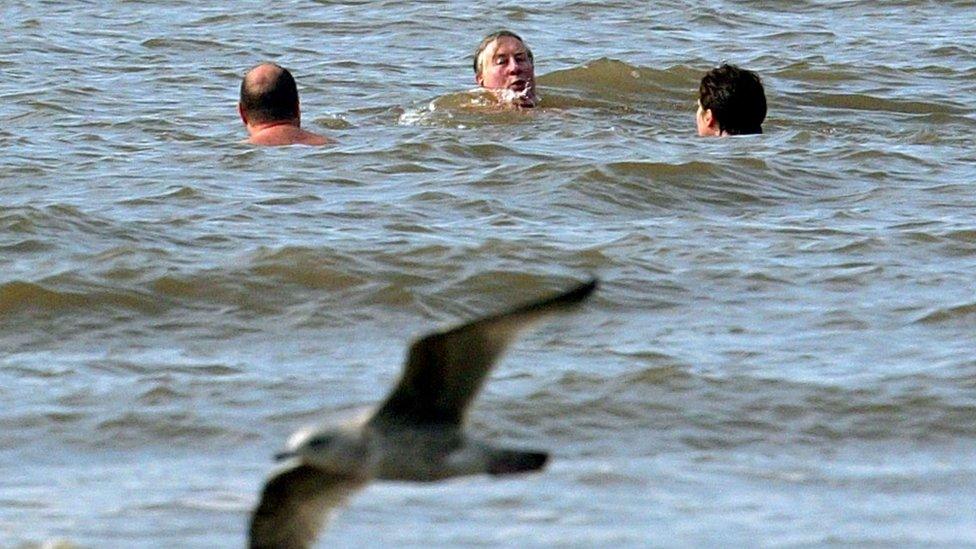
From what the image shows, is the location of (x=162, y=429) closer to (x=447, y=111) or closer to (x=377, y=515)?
(x=377, y=515)

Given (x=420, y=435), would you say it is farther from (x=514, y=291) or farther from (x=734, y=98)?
(x=734, y=98)

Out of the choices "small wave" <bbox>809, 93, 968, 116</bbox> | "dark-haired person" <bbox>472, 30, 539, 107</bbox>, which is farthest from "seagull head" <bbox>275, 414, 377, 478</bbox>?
"small wave" <bbox>809, 93, 968, 116</bbox>

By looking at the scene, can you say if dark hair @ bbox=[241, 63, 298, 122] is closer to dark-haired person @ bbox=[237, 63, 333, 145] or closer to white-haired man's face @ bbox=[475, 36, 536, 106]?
dark-haired person @ bbox=[237, 63, 333, 145]

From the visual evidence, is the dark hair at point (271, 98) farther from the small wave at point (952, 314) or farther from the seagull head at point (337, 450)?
the seagull head at point (337, 450)

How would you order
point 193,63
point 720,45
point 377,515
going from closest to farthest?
point 377,515
point 193,63
point 720,45

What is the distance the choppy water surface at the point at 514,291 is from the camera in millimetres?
6543

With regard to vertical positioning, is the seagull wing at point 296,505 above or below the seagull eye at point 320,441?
below

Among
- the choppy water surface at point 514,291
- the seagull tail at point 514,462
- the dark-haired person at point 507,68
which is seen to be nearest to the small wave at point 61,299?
the choppy water surface at point 514,291

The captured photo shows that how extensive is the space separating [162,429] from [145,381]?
1.95ft

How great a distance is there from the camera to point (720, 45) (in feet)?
57.8

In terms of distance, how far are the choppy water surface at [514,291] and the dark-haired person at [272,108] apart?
25cm

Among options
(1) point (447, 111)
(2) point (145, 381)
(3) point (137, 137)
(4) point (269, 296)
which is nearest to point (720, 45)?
(1) point (447, 111)

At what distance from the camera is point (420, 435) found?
16.2 feet

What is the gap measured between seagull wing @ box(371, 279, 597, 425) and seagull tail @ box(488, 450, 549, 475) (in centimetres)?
22
